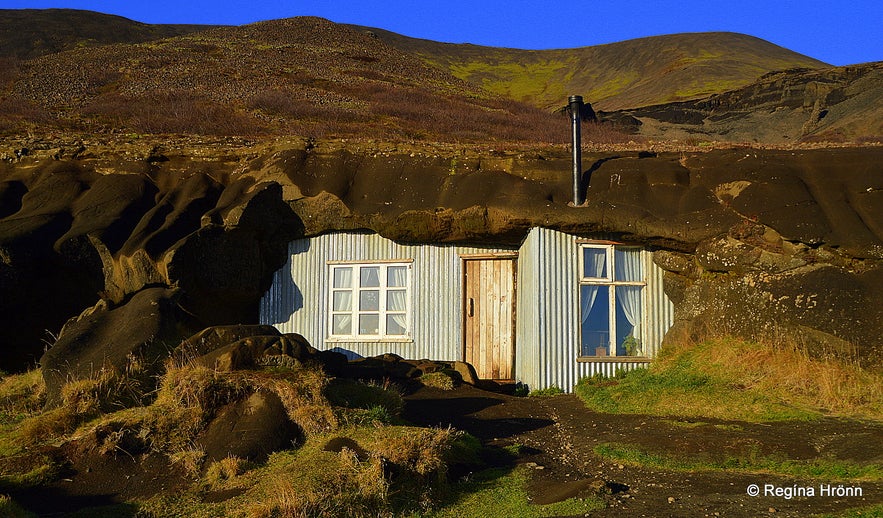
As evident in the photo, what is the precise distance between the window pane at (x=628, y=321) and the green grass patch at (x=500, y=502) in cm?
582

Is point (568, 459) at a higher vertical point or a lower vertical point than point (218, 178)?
lower

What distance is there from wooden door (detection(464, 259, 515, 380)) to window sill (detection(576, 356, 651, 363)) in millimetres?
1396

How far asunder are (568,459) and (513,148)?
379 inches

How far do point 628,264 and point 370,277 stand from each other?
4342 mm

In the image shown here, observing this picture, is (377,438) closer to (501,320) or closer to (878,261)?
(501,320)

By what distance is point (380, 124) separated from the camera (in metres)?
27.1

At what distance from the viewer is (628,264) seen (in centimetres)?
1295

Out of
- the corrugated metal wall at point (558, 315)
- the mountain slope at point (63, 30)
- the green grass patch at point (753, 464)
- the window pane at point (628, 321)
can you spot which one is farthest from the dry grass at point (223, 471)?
the mountain slope at point (63, 30)

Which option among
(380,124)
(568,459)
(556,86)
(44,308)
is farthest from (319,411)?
(556,86)

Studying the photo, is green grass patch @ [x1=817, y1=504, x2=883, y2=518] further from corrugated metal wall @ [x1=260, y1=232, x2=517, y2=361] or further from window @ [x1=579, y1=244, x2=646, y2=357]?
corrugated metal wall @ [x1=260, y1=232, x2=517, y2=361]

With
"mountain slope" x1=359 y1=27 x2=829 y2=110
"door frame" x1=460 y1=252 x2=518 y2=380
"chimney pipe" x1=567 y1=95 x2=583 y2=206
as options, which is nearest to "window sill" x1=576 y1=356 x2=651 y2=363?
"door frame" x1=460 y1=252 x2=518 y2=380

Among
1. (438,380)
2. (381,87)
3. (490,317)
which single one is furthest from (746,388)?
(381,87)

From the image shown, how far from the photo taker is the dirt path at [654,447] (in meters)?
6.39

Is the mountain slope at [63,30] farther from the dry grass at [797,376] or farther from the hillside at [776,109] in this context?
the dry grass at [797,376]
